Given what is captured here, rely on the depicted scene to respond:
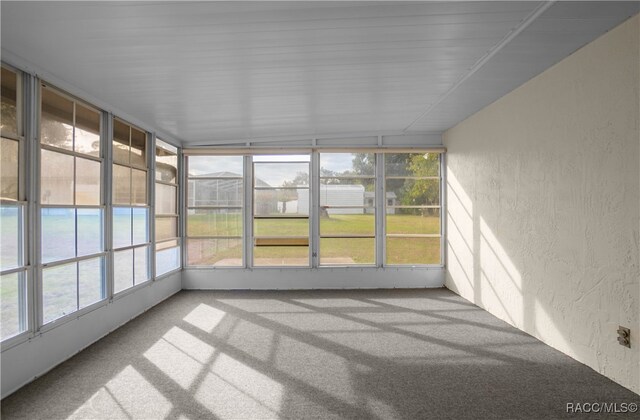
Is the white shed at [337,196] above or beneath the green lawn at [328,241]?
above

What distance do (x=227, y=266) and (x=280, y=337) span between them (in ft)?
9.76

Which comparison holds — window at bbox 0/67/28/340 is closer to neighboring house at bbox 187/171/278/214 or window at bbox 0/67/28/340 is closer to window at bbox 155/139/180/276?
window at bbox 155/139/180/276

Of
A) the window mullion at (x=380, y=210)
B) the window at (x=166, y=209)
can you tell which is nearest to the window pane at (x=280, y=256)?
the window mullion at (x=380, y=210)

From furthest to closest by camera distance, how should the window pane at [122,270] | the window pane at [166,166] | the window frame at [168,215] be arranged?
1. the window pane at [166,166]
2. the window frame at [168,215]
3. the window pane at [122,270]

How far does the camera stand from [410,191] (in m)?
7.05

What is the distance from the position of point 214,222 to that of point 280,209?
4.20 ft

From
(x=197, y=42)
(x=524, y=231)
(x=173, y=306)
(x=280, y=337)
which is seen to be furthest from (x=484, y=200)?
(x=173, y=306)

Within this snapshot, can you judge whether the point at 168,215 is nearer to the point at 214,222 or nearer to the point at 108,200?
the point at 214,222

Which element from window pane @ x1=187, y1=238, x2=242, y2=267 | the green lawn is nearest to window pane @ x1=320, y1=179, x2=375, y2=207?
the green lawn

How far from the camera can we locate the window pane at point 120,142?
15.8 feet

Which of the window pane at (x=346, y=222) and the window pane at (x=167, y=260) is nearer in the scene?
the window pane at (x=167, y=260)

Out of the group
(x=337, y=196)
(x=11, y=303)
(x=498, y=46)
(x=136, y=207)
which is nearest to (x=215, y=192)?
(x=136, y=207)

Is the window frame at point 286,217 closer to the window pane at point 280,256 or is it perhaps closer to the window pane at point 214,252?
the window pane at point 280,256

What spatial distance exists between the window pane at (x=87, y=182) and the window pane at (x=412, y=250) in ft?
15.9
